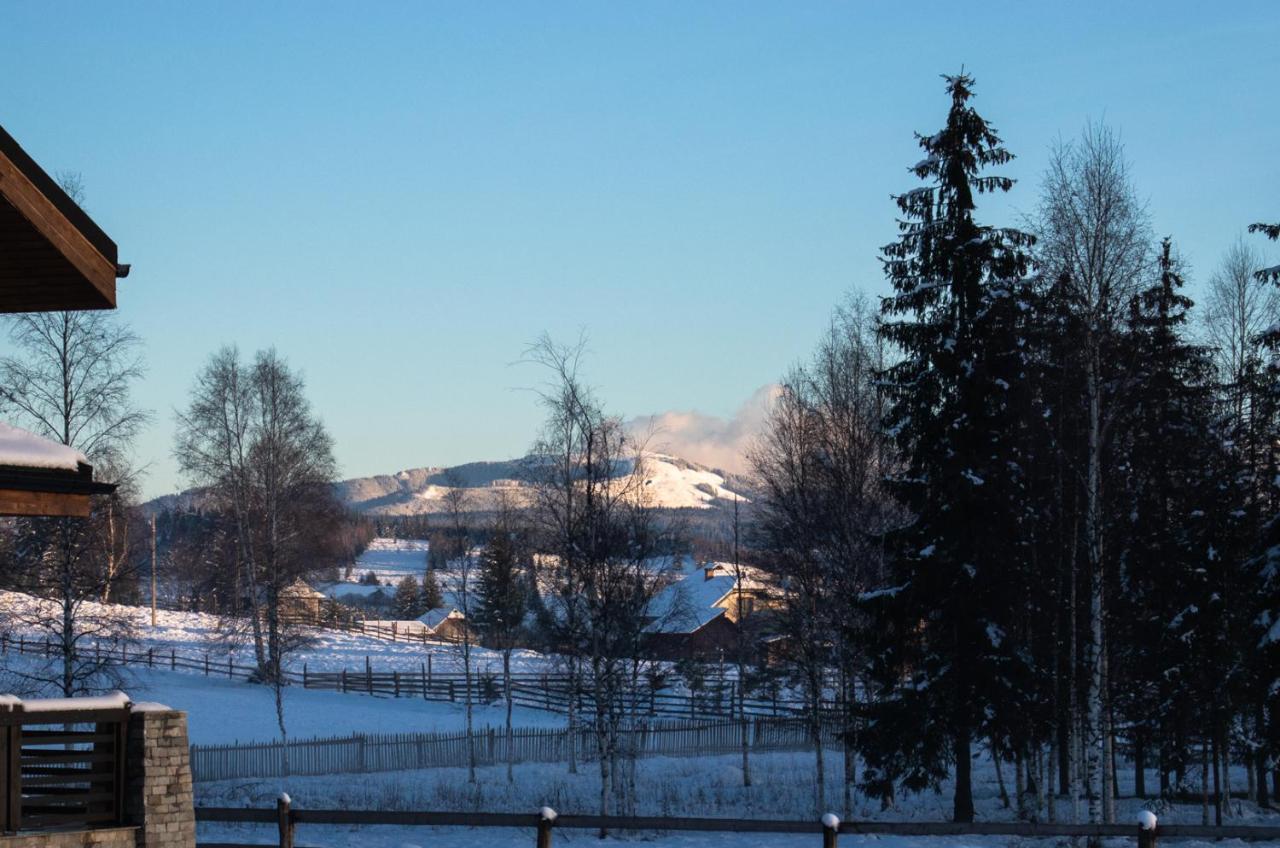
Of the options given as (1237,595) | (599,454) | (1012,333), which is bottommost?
(1237,595)

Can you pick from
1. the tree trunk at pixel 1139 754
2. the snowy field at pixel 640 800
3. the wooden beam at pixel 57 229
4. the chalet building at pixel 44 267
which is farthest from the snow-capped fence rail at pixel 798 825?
the tree trunk at pixel 1139 754

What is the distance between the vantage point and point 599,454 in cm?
2844

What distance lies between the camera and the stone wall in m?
10.5

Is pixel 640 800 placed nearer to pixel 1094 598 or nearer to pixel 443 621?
pixel 1094 598

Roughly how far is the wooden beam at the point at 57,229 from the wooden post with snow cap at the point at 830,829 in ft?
26.6

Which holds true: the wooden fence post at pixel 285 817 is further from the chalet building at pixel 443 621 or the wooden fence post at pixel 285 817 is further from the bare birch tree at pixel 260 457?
the chalet building at pixel 443 621

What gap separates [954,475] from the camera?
2444 cm

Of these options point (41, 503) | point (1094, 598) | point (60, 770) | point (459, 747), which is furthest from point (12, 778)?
point (459, 747)

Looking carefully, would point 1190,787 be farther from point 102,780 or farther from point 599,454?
point 102,780

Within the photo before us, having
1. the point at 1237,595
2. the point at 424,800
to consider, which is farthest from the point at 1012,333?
the point at 424,800

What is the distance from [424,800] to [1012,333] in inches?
669

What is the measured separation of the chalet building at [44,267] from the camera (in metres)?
9.12

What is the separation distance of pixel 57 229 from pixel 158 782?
4885mm

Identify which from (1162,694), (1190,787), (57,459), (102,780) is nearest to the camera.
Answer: (57,459)
